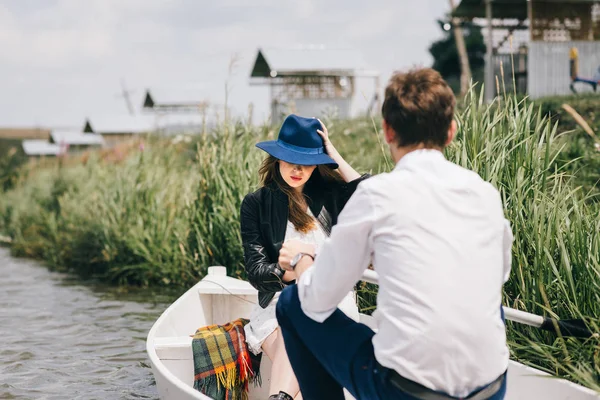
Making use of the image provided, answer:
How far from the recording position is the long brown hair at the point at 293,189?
3.74 meters

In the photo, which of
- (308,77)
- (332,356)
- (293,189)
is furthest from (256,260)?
(308,77)

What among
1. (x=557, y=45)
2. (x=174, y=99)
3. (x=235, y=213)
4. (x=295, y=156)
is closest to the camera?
(x=295, y=156)

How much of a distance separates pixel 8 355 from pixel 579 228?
486 centimetres

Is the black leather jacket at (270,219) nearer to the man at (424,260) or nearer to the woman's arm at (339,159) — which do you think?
the woman's arm at (339,159)

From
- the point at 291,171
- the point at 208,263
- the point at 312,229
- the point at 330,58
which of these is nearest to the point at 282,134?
the point at 291,171

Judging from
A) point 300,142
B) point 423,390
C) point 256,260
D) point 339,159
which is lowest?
point 423,390

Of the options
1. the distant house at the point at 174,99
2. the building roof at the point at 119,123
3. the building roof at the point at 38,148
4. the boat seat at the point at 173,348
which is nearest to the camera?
the boat seat at the point at 173,348

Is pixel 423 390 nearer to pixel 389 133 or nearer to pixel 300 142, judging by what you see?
pixel 389 133

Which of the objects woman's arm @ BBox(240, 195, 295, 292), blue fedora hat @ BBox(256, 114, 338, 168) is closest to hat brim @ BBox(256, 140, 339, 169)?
blue fedora hat @ BBox(256, 114, 338, 168)

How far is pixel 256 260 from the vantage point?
3598 mm

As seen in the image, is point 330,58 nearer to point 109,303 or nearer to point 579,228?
point 109,303

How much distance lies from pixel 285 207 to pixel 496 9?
1655 centimetres

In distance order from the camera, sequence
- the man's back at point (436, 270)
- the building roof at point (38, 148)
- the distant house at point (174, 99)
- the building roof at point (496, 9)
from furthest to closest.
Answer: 1. the building roof at point (38, 148)
2. the distant house at point (174, 99)
3. the building roof at point (496, 9)
4. the man's back at point (436, 270)

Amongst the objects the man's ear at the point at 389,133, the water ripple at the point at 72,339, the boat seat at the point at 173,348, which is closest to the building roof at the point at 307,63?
the water ripple at the point at 72,339
